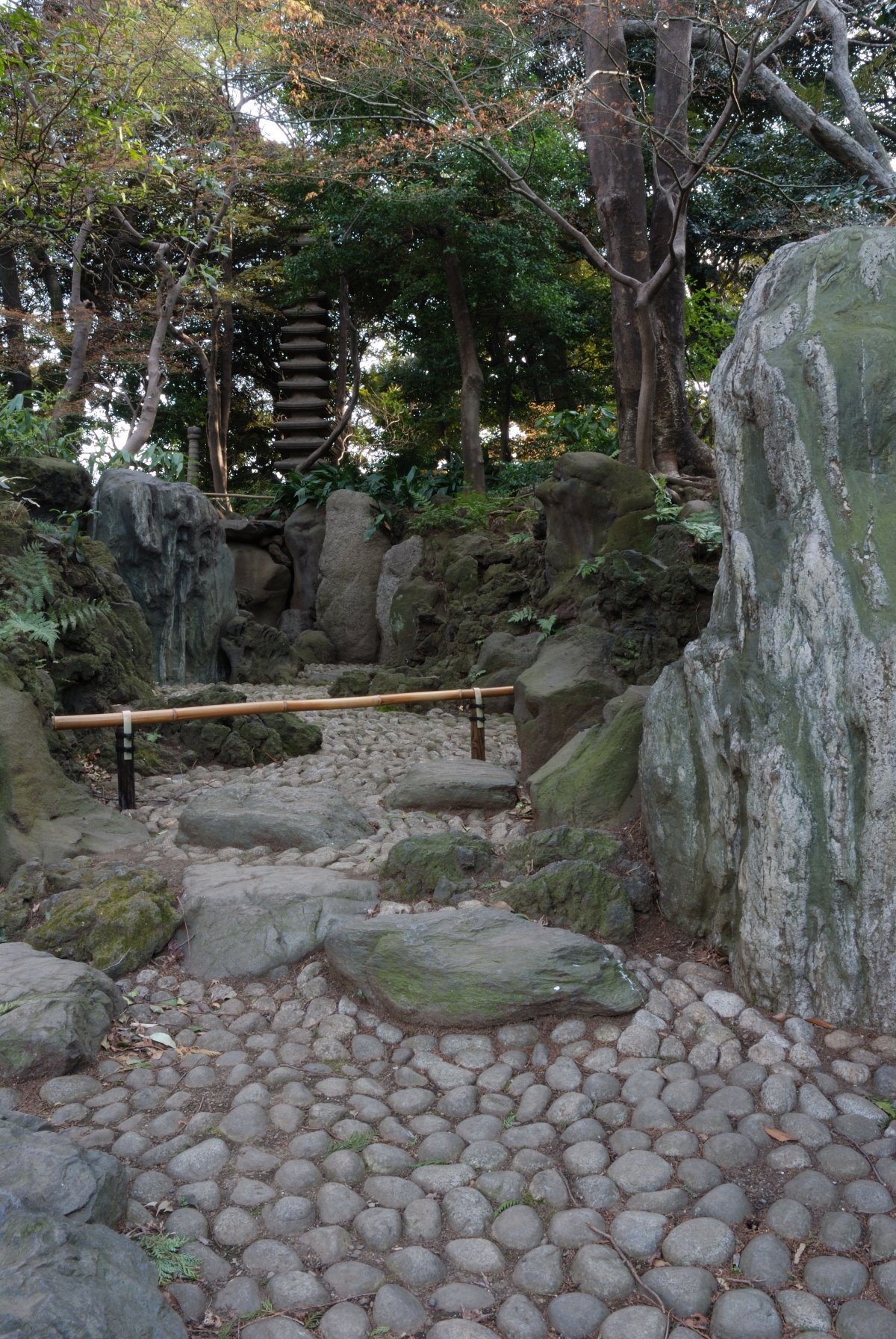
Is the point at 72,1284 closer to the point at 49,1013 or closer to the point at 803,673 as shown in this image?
the point at 49,1013

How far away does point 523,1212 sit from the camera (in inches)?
96.0

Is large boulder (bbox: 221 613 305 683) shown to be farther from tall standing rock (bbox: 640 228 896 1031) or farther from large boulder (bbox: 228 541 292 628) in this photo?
tall standing rock (bbox: 640 228 896 1031)

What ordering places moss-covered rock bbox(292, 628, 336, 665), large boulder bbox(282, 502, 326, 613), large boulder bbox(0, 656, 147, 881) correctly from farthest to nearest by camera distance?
large boulder bbox(282, 502, 326, 613)
moss-covered rock bbox(292, 628, 336, 665)
large boulder bbox(0, 656, 147, 881)

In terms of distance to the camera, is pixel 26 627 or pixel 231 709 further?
pixel 231 709

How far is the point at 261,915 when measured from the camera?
3.80m

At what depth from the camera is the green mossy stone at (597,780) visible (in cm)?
442

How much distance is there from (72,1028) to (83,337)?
11681mm

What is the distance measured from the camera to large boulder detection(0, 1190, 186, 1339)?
1703mm

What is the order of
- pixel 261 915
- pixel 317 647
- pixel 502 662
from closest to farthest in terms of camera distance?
1. pixel 261 915
2. pixel 502 662
3. pixel 317 647

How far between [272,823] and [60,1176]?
257 cm

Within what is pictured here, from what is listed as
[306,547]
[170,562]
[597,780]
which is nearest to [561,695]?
[597,780]

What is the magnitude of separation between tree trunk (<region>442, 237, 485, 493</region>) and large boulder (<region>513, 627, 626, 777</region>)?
617 cm

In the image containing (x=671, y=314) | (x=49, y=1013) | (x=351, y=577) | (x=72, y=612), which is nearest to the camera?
(x=49, y=1013)

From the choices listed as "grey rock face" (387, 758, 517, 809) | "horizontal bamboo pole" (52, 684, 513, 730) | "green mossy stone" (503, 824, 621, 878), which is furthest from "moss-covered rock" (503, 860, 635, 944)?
"horizontal bamboo pole" (52, 684, 513, 730)
